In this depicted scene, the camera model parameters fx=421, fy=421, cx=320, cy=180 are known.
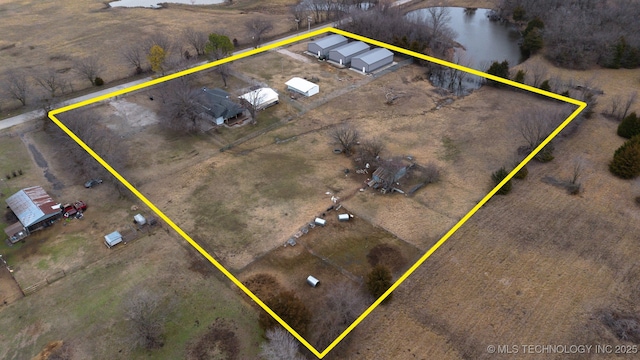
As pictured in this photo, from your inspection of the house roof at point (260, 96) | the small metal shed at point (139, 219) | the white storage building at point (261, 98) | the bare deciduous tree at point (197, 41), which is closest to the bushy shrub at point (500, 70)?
the white storage building at point (261, 98)

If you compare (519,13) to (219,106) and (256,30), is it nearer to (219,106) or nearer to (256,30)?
(256,30)

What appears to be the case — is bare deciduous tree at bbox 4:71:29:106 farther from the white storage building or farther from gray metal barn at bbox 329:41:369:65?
gray metal barn at bbox 329:41:369:65

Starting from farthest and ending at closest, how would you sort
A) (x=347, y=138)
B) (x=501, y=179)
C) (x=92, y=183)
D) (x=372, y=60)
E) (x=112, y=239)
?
(x=372, y=60) < (x=347, y=138) < (x=92, y=183) < (x=501, y=179) < (x=112, y=239)

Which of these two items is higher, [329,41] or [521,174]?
[329,41]

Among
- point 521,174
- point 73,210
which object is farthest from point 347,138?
point 73,210

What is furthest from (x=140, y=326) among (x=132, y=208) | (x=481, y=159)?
(x=481, y=159)

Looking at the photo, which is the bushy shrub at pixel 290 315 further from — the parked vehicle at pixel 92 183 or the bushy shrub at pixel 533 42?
the bushy shrub at pixel 533 42
